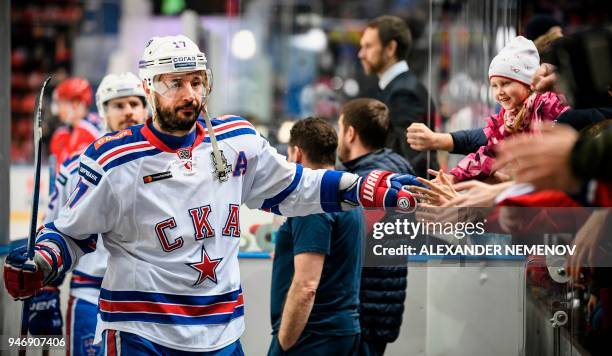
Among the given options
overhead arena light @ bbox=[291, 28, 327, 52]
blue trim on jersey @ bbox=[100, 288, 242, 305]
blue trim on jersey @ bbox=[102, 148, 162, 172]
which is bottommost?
blue trim on jersey @ bbox=[100, 288, 242, 305]

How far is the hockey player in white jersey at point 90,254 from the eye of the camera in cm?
404

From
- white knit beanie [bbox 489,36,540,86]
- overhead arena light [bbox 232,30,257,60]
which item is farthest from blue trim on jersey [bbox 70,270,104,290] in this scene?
overhead arena light [bbox 232,30,257,60]

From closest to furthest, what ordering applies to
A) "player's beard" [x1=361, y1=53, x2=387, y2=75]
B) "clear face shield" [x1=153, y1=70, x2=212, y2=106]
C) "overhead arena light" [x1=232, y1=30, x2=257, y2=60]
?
1. "clear face shield" [x1=153, y1=70, x2=212, y2=106]
2. "player's beard" [x1=361, y1=53, x2=387, y2=75]
3. "overhead arena light" [x1=232, y1=30, x2=257, y2=60]

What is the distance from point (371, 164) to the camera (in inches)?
138

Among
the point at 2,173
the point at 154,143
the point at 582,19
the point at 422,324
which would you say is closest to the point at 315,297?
the point at 422,324

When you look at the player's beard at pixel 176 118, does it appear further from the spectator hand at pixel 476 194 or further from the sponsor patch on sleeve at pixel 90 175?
the spectator hand at pixel 476 194

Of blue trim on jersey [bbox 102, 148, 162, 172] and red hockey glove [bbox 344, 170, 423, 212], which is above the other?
blue trim on jersey [bbox 102, 148, 162, 172]

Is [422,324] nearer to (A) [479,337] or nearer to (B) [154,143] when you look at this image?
(A) [479,337]

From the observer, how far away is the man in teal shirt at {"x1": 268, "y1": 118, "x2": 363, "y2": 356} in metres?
3.35

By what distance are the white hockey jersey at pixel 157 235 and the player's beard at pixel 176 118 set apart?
0.05m

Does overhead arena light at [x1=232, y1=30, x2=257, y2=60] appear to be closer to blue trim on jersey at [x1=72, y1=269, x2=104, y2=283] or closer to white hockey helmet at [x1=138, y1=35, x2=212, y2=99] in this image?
blue trim on jersey at [x1=72, y1=269, x2=104, y2=283]

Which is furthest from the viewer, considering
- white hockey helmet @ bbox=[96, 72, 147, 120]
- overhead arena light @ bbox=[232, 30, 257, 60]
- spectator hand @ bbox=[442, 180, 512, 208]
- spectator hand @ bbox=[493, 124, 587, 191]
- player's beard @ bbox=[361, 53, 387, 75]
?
overhead arena light @ bbox=[232, 30, 257, 60]

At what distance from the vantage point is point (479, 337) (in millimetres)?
3582

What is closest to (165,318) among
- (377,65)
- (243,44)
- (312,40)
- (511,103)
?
(511,103)
